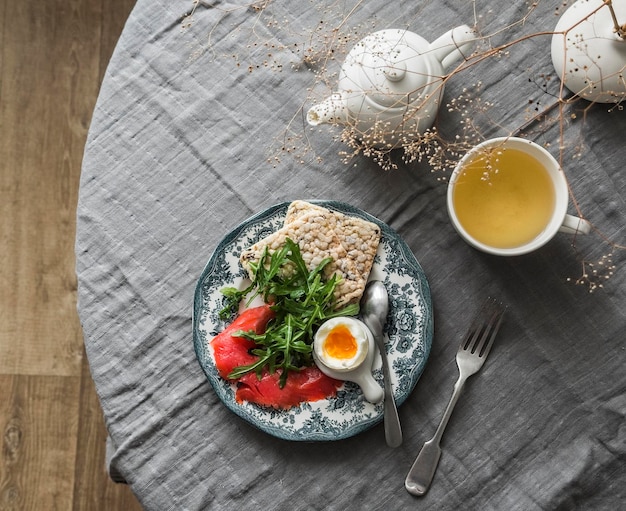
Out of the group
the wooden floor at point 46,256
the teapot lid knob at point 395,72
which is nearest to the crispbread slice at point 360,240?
the teapot lid knob at point 395,72

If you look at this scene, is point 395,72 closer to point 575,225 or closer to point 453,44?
point 453,44

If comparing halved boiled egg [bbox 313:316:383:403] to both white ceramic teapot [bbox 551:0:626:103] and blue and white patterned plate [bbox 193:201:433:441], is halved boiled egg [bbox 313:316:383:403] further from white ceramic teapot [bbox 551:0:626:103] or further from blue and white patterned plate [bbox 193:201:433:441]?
white ceramic teapot [bbox 551:0:626:103]

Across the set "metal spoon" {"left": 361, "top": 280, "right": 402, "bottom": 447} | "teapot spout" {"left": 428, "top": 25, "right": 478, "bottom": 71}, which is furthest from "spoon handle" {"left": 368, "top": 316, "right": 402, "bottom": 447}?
"teapot spout" {"left": 428, "top": 25, "right": 478, "bottom": 71}

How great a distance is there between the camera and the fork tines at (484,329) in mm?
1129

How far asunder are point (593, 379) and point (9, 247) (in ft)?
4.56

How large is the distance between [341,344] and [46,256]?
970 mm

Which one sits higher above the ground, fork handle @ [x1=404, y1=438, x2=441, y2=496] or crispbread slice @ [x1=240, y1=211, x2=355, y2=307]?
crispbread slice @ [x1=240, y1=211, x2=355, y2=307]

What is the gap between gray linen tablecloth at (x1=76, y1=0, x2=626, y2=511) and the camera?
1.13 m

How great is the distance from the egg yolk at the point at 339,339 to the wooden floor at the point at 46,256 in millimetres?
873

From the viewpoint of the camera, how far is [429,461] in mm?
1126

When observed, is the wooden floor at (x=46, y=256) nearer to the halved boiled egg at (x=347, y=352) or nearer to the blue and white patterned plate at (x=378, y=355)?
the blue and white patterned plate at (x=378, y=355)

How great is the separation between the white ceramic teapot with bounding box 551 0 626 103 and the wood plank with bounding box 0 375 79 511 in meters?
1.35

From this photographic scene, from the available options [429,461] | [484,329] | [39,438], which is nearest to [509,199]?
[484,329]

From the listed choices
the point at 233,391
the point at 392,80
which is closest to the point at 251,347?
the point at 233,391
